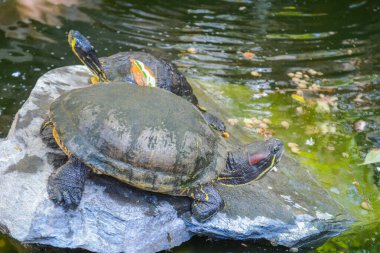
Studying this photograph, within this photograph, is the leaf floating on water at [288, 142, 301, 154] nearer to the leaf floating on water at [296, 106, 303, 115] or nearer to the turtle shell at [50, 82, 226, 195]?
the leaf floating on water at [296, 106, 303, 115]

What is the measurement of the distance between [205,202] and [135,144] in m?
0.73

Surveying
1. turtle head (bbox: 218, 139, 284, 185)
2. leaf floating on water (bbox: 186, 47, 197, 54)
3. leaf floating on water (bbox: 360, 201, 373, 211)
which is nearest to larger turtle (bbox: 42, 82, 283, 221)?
turtle head (bbox: 218, 139, 284, 185)

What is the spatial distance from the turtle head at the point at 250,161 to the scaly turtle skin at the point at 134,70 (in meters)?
0.96

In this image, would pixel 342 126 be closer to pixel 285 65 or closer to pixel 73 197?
pixel 285 65

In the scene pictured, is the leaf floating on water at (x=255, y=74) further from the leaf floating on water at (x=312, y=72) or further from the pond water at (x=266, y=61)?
the leaf floating on water at (x=312, y=72)

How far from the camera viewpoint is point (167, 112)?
3.34 m

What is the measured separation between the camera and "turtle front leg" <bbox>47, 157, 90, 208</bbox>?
3244 millimetres

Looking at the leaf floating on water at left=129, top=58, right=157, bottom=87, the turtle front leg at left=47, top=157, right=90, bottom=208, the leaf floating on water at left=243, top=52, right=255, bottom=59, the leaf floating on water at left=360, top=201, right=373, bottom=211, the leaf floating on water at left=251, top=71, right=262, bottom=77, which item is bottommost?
the leaf floating on water at left=360, top=201, right=373, bottom=211

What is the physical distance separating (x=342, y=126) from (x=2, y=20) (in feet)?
17.0

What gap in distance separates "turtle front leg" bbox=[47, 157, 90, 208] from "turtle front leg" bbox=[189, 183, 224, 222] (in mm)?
825

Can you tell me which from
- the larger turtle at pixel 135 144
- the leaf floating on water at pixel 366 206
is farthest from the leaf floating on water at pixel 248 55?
the larger turtle at pixel 135 144

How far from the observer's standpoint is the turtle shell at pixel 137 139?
10.5 feet

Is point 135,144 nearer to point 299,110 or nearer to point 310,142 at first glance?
point 310,142

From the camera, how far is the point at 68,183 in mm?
3242
